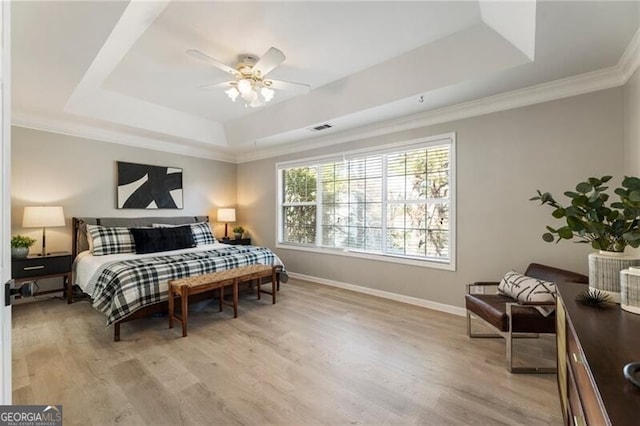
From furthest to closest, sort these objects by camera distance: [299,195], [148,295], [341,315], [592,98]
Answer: [299,195]
[341,315]
[148,295]
[592,98]

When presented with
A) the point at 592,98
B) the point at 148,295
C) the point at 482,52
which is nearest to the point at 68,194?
the point at 148,295

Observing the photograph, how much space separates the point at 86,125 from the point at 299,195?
10.8 ft

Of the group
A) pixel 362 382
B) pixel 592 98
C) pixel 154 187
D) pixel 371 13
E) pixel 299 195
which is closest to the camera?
pixel 362 382

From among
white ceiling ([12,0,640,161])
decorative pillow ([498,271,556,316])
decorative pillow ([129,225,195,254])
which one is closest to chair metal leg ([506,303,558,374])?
decorative pillow ([498,271,556,316])

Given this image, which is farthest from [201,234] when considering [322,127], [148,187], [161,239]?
[322,127]

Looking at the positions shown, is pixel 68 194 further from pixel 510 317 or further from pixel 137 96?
pixel 510 317

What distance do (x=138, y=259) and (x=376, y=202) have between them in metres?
3.19

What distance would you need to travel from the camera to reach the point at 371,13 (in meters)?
2.18

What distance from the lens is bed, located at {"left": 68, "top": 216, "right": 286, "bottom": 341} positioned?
108 inches

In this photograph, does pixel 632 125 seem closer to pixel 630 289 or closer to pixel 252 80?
pixel 630 289

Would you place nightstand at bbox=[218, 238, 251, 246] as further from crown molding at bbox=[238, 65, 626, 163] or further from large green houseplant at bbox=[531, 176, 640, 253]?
large green houseplant at bbox=[531, 176, 640, 253]

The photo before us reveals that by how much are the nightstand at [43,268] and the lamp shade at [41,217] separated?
0.41 m

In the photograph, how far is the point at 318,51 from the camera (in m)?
2.68

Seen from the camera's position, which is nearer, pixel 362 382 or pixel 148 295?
pixel 362 382
